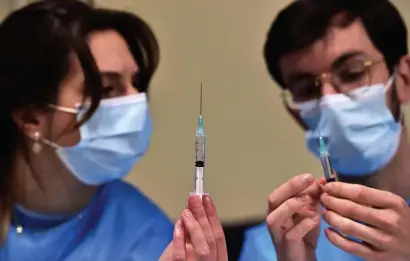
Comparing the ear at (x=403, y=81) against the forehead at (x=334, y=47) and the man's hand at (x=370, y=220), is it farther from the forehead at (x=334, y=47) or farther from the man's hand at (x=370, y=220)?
the man's hand at (x=370, y=220)

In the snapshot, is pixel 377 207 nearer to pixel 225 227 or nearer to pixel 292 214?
pixel 292 214

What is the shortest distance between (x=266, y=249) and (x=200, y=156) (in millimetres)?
220

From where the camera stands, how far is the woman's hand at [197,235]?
2.78ft

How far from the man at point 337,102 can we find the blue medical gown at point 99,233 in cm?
19

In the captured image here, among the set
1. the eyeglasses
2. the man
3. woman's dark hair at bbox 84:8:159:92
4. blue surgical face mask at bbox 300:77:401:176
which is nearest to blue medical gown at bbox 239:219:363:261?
the man

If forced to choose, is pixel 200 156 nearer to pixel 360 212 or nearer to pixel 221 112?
pixel 221 112

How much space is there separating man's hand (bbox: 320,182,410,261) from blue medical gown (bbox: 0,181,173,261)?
32 cm

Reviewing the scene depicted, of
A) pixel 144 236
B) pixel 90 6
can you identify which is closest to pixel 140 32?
pixel 90 6

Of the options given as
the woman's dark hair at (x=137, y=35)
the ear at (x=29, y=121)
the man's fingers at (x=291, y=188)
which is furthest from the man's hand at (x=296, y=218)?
the ear at (x=29, y=121)

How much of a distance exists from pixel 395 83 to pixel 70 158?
64cm

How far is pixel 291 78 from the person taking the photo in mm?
1022

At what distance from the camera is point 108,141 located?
38.7 inches

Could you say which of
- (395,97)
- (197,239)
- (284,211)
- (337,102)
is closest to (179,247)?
(197,239)

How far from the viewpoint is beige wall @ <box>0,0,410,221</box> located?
103cm
